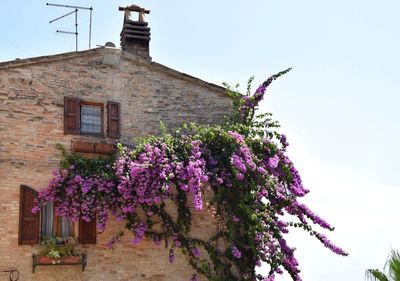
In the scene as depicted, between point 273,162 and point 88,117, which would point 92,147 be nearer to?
point 88,117

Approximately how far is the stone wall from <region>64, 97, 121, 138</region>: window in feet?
0.42

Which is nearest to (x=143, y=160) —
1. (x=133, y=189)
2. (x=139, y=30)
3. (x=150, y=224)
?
(x=133, y=189)

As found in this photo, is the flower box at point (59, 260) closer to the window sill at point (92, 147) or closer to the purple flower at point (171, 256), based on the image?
the purple flower at point (171, 256)

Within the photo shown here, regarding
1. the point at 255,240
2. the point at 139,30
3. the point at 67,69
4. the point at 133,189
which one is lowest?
the point at 255,240

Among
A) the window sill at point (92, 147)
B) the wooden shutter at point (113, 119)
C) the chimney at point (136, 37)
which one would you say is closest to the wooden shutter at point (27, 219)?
the window sill at point (92, 147)

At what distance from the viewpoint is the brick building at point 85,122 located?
13.7 m

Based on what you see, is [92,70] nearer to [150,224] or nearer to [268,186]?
[150,224]

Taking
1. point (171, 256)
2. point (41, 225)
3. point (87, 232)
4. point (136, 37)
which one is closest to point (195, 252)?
point (171, 256)

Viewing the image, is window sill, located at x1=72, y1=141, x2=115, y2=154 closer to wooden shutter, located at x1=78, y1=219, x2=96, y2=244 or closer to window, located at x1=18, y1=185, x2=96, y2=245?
window, located at x1=18, y1=185, x2=96, y2=245

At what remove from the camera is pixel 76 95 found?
15.0 metres

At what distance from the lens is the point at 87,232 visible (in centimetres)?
1419

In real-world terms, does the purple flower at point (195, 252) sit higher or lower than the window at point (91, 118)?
lower

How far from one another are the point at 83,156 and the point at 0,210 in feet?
6.89

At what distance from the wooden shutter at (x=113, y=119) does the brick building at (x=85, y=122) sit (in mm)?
22
